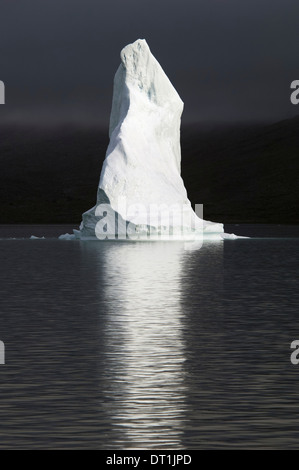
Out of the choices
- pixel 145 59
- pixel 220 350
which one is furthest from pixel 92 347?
pixel 145 59

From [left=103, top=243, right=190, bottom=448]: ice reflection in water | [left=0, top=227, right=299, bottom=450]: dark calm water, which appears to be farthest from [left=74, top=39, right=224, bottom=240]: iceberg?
[left=0, top=227, right=299, bottom=450]: dark calm water

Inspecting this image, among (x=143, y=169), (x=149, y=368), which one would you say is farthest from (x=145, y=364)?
(x=143, y=169)

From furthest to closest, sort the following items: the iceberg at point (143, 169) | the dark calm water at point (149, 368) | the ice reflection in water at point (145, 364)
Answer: the iceberg at point (143, 169) < the ice reflection in water at point (145, 364) < the dark calm water at point (149, 368)

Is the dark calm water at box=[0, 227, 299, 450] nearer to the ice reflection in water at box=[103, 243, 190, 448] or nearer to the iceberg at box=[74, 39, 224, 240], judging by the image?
the ice reflection in water at box=[103, 243, 190, 448]

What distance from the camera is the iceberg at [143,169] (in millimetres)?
67000

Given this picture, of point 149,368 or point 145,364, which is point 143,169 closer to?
point 145,364

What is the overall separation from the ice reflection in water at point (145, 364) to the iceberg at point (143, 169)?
31.6m

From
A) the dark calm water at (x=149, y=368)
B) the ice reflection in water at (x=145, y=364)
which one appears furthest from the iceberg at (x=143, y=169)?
the dark calm water at (x=149, y=368)

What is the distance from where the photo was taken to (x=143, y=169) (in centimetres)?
6919

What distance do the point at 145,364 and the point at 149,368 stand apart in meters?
0.41

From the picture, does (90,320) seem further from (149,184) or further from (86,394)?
(149,184)

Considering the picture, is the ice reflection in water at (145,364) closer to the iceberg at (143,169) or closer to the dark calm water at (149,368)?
the dark calm water at (149,368)

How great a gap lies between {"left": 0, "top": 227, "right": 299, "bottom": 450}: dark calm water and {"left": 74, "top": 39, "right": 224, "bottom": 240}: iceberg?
31761mm

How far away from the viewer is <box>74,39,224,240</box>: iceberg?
2638 inches
